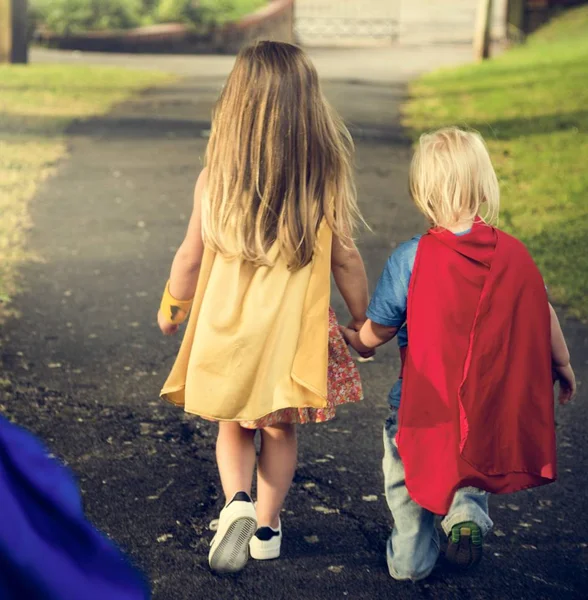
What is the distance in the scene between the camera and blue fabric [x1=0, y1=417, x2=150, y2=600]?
175cm

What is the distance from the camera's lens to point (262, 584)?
3266 millimetres

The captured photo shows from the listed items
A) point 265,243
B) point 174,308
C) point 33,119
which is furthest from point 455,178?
point 33,119

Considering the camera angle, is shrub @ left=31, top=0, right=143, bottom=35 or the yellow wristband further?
shrub @ left=31, top=0, right=143, bottom=35

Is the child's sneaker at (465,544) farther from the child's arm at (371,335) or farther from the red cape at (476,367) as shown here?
the child's arm at (371,335)

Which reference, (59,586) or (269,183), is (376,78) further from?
(59,586)

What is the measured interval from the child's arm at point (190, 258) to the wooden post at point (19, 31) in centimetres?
1421

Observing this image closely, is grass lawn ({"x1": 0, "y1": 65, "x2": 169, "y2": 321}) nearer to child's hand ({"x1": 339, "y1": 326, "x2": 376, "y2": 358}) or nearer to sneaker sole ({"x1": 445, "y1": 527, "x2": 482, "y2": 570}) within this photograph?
child's hand ({"x1": 339, "y1": 326, "x2": 376, "y2": 358})

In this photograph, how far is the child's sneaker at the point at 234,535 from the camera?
10.5ft

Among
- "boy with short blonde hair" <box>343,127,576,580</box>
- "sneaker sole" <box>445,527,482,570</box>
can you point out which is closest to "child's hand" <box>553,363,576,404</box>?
"boy with short blonde hair" <box>343,127,576,580</box>

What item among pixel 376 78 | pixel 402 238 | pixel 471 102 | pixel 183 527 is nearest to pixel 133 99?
pixel 471 102

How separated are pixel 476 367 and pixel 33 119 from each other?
988cm

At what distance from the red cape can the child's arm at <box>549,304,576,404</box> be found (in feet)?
0.25

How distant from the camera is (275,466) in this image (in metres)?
3.36

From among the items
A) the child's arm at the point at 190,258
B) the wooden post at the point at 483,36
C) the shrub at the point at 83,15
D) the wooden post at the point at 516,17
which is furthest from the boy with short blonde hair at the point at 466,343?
the wooden post at the point at 516,17
